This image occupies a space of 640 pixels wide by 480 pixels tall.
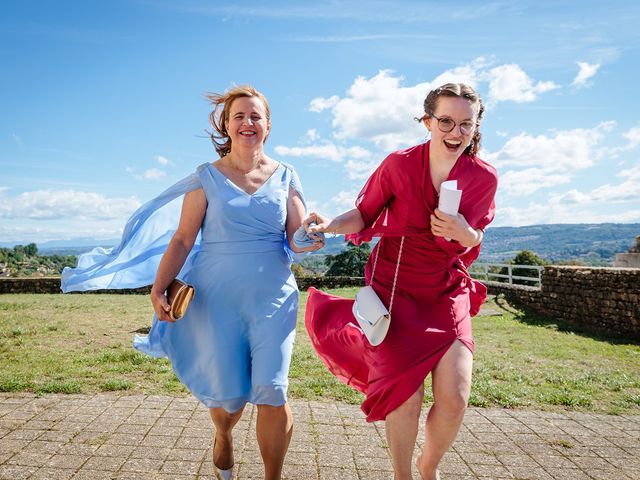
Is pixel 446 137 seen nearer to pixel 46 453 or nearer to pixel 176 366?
pixel 176 366

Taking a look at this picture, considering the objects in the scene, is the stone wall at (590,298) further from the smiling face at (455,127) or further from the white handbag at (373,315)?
the white handbag at (373,315)

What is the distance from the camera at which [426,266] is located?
2.85 meters

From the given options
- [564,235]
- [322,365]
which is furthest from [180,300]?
[564,235]

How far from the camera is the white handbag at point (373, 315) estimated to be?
2734 millimetres

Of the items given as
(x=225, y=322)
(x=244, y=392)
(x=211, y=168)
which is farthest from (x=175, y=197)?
(x=244, y=392)

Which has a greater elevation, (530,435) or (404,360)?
(404,360)

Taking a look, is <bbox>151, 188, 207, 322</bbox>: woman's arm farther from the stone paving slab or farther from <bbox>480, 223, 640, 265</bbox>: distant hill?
<bbox>480, 223, 640, 265</bbox>: distant hill

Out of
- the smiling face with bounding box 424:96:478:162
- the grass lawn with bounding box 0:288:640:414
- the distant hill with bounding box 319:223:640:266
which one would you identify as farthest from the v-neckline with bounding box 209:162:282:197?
the distant hill with bounding box 319:223:640:266

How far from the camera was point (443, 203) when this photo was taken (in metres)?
2.56

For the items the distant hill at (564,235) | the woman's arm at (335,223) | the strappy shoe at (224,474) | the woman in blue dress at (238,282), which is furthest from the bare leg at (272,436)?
the distant hill at (564,235)

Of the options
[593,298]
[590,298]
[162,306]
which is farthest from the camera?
[590,298]

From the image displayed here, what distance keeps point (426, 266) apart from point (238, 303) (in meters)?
1.04

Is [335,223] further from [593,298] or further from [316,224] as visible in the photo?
[593,298]

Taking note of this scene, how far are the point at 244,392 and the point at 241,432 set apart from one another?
1417 millimetres
